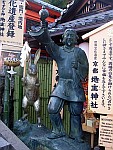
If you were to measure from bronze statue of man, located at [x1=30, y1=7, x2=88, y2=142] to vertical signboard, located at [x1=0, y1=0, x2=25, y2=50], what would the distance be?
932 mm

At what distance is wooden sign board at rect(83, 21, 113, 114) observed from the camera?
4.03 m

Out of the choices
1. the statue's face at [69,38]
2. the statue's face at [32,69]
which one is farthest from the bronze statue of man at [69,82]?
the statue's face at [32,69]

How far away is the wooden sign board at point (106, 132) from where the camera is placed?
4.08m

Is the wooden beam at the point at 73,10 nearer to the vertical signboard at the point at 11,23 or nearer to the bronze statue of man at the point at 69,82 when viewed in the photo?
the vertical signboard at the point at 11,23

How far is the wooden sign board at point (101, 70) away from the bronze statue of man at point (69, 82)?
12.0 inches

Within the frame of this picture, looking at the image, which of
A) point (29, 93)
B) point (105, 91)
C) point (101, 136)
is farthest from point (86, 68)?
point (29, 93)

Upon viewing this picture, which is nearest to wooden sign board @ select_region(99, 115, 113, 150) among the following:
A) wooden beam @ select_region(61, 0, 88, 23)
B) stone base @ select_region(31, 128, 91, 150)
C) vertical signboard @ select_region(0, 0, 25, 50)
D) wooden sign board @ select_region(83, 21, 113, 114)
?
wooden sign board @ select_region(83, 21, 113, 114)

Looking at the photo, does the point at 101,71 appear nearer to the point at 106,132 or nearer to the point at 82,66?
the point at 82,66

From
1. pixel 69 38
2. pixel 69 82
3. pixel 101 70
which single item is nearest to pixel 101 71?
pixel 101 70

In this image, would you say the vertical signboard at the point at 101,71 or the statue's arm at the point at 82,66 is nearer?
the vertical signboard at the point at 101,71

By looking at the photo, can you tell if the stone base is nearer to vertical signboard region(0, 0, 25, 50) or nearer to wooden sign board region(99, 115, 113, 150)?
wooden sign board region(99, 115, 113, 150)

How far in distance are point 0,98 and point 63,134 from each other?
2.78 metres

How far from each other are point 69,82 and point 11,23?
A: 180 centimetres

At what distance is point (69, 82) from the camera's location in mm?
4438
